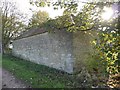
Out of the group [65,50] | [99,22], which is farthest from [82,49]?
[99,22]

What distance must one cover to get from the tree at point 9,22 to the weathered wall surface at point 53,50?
42.4 feet

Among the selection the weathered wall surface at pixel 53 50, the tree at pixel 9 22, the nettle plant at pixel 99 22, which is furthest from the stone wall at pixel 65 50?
the tree at pixel 9 22

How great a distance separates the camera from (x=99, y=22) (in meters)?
10.4

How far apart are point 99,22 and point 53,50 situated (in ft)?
17.8

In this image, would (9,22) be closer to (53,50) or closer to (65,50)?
(53,50)

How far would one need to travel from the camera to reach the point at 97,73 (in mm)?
11648

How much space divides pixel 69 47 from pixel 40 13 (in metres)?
21.8

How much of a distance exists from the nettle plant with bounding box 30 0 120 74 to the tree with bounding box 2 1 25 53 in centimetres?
2065

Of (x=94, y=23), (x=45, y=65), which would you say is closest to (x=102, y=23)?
(x=94, y=23)

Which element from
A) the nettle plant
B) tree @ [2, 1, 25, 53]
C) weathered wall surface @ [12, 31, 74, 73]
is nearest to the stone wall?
weathered wall surface @ [12, 31, 74, 73]

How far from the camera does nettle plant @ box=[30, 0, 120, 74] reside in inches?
356

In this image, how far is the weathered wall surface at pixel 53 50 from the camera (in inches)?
529

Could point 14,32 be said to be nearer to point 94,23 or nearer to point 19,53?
point 19,53

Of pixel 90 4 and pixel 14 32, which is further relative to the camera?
pixel 14 32
